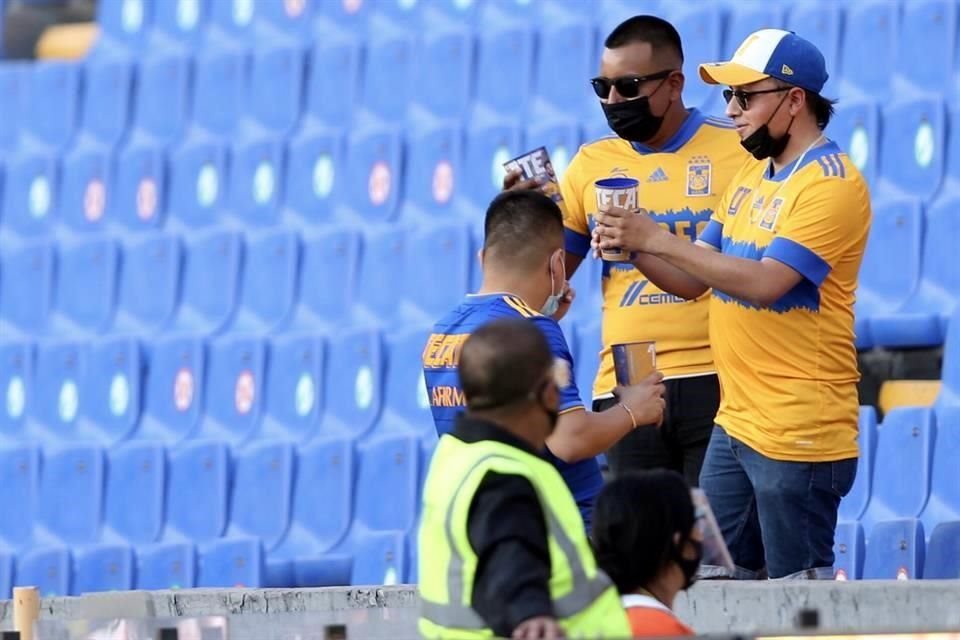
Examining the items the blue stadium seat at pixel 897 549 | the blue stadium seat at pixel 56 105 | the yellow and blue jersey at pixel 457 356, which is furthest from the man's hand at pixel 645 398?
the blue stadium seat at pixel 56 105

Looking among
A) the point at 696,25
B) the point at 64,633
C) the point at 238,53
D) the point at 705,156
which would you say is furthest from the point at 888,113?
the point at 64,633

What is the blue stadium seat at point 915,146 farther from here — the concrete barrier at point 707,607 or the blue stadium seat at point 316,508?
the concrete barrier at point 707,607

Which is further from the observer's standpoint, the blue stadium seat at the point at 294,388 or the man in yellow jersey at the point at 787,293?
the blue stadium seat at the point at 294,388

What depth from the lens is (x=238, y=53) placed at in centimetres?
862

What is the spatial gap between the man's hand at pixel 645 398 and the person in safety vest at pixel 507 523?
91cm

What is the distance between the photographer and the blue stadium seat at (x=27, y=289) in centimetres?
819

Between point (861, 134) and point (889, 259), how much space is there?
539 mm

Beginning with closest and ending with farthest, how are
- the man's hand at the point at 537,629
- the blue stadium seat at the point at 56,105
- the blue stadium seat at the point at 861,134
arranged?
the man's hand at the point at 537,629
the blue stadium seat at the point at 861,134
the blue stadium seat at the point at 56,105

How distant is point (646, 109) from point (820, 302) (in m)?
0.68

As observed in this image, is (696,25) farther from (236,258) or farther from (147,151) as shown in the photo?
(147,151)

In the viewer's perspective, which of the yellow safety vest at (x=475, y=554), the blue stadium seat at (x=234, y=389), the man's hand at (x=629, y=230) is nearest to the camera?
the yellow safety vest at (x=475, y=554)

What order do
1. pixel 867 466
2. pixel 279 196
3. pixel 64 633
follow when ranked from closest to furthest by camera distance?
pixel 64 633
pixel 867 466
pixel 279 196

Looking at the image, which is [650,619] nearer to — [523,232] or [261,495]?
[523,232]

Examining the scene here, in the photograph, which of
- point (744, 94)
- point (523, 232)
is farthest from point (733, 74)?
point (523, 232)
